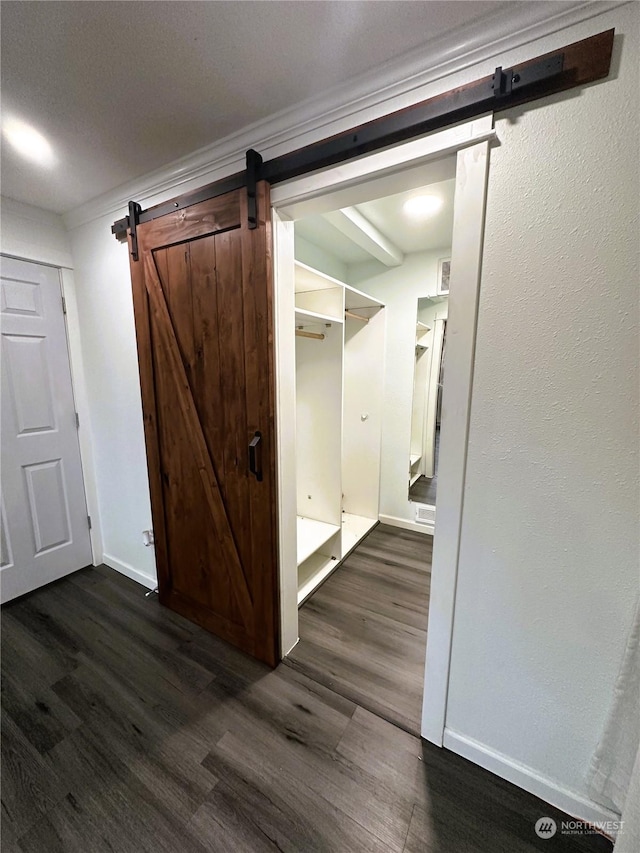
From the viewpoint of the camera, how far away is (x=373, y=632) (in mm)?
1815

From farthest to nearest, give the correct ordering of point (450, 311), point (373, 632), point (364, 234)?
point (364, 234)
point (373, 632)
point (450, 311)

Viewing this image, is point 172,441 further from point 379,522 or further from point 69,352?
point 379,522

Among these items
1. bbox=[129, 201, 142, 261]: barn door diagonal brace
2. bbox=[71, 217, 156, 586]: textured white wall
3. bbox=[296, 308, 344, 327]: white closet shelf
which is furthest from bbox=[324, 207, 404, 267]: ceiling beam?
bbox=[71, 217, 156, 586]: textured white wall

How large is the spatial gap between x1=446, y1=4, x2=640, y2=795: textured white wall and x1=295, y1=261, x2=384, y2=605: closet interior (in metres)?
1.18

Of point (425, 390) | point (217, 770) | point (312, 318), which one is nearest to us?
point (217, 770)

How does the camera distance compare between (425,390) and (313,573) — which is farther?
(425,390)

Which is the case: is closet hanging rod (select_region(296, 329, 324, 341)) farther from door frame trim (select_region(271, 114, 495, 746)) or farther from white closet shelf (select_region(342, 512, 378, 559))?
white closet shelf (select_region(342, 512, 378, 559))

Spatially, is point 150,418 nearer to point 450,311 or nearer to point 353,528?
point 450,311

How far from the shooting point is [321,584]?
87.5 inches

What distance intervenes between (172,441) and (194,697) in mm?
1246

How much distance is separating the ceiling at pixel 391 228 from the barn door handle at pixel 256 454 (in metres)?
1.53

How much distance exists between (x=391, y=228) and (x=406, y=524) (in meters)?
2.50

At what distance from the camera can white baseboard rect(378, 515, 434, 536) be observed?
9.39ft

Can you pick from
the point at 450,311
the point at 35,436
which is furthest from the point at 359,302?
the point at 35,436
